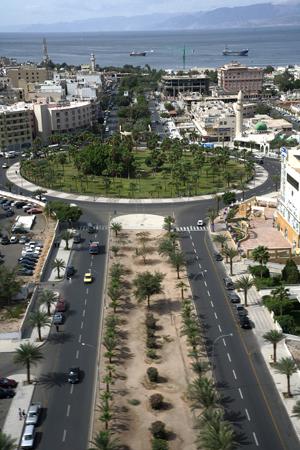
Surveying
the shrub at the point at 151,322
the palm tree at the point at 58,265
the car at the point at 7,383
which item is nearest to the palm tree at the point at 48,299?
the palm tree at the point at 58,265

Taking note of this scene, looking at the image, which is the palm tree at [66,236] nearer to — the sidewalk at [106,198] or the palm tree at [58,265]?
the palm tree at [58,265]

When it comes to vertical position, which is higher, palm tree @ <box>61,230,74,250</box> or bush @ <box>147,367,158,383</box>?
palm tree @ <box>61,230,74,250</box>

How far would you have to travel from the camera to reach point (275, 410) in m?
41.4

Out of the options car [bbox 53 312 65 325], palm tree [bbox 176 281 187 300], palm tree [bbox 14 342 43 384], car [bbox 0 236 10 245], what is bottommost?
palm tree [bbox 14 342 43 384]

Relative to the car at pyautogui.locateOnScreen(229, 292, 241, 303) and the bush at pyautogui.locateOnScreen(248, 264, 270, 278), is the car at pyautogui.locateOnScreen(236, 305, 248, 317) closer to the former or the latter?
the car at pyautogui.locateOnScreen(229, 292, 241, 303)

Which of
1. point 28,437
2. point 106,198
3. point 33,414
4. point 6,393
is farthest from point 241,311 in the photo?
point 106,198

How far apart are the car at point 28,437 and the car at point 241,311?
2364cm

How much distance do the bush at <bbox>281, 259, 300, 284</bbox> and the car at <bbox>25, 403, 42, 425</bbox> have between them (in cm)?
3062

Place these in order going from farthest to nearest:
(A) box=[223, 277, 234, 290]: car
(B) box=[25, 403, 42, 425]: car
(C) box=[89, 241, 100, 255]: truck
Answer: (C) box=[89, 241, 100, 255]: truck, (A) box=[223, 277, 234, 290]: car, (B) box=[25, 403, 42, 425]: car

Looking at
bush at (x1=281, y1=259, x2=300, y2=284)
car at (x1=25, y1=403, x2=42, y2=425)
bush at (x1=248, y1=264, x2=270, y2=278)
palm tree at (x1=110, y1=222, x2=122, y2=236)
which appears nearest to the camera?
car at (x1=25, y1=403, x2=42, y2=425)

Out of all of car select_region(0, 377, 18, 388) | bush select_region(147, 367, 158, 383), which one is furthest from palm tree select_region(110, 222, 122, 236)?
car select_region(0, 377, 18, 388)

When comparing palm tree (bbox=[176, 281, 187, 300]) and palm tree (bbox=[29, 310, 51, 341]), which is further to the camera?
palm tree (bbox=[176, 281, 187, 300])

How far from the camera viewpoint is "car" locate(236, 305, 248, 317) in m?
55.1

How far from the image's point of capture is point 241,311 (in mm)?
55844
